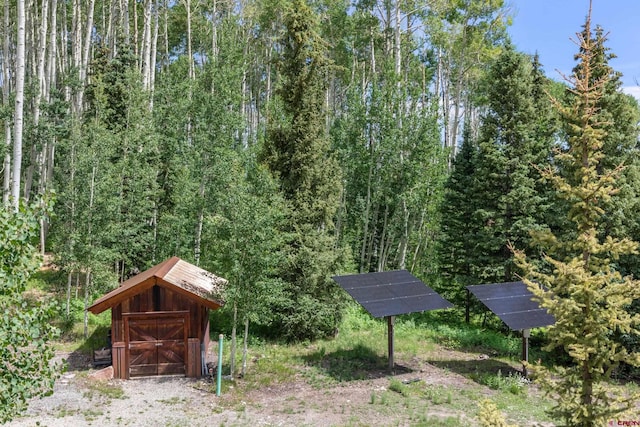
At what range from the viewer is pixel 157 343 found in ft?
49.2

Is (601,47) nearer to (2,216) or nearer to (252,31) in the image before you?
(2,216)

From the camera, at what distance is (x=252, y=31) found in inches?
1645

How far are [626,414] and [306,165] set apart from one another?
47.2 feet

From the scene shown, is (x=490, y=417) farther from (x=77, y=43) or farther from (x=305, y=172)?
(x=77, y=43)

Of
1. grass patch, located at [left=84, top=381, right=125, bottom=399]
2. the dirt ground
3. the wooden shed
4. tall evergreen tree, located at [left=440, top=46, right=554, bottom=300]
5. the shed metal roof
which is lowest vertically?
the dirt ground

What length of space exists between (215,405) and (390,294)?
6.16 meters

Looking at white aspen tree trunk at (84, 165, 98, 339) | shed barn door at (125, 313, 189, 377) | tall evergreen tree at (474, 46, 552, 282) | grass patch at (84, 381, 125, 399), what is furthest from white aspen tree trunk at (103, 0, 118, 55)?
grass patch at (84, 381, 125, 399)

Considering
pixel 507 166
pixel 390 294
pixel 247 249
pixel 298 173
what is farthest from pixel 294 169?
pixel 507 166

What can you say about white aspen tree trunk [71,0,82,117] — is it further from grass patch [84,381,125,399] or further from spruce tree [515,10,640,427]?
spruce tree [515,10,640,427]

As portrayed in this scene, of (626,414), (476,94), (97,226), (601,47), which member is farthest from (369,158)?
(476,94)

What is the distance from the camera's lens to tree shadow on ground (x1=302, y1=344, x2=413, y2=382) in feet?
49.8

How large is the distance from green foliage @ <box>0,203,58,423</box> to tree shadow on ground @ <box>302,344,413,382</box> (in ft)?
35.1

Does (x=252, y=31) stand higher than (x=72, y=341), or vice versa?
(x=252, y=31)

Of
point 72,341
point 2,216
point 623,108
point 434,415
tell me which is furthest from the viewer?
point 623,108
